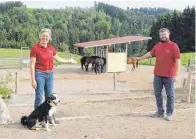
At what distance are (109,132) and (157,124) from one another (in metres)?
1.13

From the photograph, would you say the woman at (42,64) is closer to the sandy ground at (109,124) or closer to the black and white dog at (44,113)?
the black and white dog at (44,113)

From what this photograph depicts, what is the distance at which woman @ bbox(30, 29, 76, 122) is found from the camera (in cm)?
663

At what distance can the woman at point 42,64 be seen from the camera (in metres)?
6.63

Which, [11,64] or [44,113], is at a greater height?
[44,113]

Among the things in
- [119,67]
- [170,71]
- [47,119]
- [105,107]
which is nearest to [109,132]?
[47,119]

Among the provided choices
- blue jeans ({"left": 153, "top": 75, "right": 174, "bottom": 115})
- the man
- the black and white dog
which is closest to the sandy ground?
the black and white dog

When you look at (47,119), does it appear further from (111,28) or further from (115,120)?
(111,28)

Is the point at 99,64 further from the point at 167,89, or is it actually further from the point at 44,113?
the point at 44,113

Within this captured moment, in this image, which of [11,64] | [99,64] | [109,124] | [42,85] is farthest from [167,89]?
[11,64]

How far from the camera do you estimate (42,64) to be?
22.0ft

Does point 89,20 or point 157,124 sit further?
point 89,20

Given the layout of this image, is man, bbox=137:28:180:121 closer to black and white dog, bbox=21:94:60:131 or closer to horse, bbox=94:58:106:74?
black and white dog, bbox=21:94:60:131

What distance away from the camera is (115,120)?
7441mm

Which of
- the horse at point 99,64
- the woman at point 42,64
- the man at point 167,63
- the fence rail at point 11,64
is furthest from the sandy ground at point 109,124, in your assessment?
the fence rail at point 11,64
